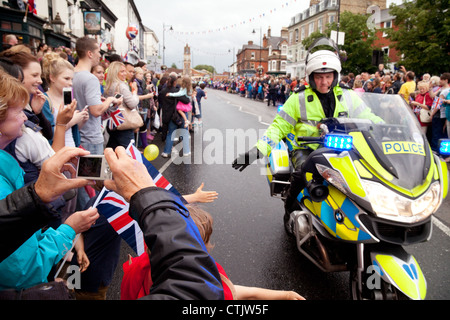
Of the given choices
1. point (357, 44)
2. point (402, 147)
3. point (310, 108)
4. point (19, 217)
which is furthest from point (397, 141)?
point (357, 44)

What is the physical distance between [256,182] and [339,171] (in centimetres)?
387

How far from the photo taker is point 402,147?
2.50 m

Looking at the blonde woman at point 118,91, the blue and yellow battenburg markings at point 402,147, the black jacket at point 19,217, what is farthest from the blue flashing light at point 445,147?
the blonde woman at point 118,91

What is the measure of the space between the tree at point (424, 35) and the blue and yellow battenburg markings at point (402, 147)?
25731 millimetres

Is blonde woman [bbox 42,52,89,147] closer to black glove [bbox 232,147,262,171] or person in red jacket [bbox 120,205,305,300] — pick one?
black glove [bbox 232,147,262,171]

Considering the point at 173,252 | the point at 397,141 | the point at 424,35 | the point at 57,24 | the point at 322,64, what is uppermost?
the point at 424,35

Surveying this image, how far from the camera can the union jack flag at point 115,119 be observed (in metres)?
5.21

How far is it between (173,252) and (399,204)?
6.09ft

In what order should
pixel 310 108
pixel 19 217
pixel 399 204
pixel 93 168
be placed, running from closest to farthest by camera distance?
pixel 19 217 → pixel 93 168 → pixel 399 204 → pixel 310 108

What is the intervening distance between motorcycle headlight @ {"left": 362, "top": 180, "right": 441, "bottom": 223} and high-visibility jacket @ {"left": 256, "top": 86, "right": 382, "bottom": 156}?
4.09 ft

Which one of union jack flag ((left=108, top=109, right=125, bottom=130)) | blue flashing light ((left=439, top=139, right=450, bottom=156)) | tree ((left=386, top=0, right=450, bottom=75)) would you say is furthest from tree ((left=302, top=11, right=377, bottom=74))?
blue flashing light ((left=439, top=139, right=450, bottom=156))

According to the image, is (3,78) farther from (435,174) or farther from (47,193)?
(435,174)

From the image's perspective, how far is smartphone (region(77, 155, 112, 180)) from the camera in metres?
1.43

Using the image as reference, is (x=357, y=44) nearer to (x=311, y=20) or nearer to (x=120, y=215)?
(x=311, y=20)
